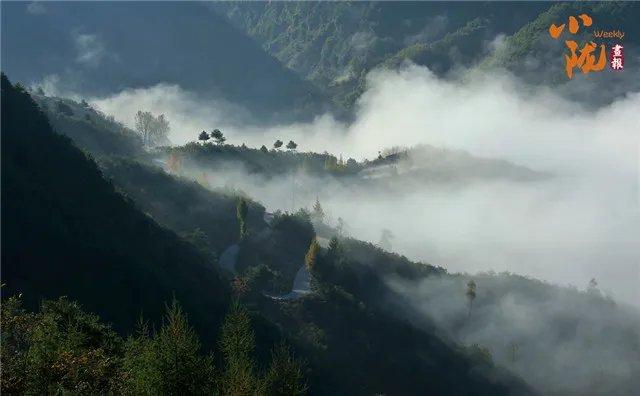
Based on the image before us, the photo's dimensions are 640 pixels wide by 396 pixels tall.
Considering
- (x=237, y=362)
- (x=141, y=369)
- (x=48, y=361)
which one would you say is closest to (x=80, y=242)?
(x=48, y=361)

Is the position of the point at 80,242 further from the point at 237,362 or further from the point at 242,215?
the point at 242,215

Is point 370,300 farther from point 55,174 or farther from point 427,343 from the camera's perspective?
point 55,174

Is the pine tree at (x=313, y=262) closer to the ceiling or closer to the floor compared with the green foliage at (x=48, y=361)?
closer to the ceiling

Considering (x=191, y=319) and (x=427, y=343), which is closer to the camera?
(x=191, y=319)

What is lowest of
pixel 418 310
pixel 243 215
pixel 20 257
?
pixel 418 310

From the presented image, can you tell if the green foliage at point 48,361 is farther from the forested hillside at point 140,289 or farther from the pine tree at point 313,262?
the pine tree at point 313,262

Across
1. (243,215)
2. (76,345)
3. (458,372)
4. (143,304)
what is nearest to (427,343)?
(458,372)

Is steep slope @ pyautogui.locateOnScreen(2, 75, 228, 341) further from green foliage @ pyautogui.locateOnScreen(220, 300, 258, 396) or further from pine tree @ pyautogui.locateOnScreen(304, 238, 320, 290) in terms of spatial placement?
green foliage @ pyautogui.locateOnScreen(220, 300, 258, 396)

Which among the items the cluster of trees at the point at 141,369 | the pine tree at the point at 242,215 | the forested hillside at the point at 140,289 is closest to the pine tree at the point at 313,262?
the forested hillside at the point at 140,289
